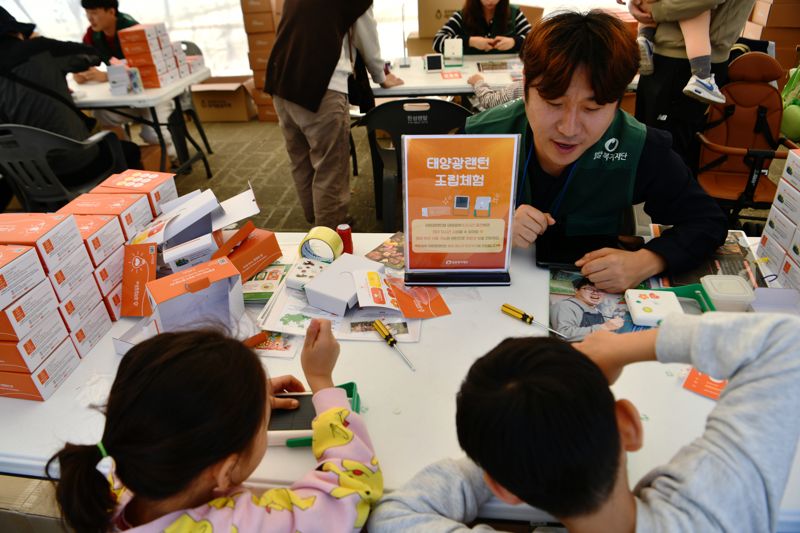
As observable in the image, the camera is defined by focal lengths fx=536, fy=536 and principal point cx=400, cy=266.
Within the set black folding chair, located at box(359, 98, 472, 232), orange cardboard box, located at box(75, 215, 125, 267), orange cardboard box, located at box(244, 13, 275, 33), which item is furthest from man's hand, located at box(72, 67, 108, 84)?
orange cardboard box, located at box(75, 215, 125, 267)

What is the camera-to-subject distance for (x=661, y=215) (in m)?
1.55

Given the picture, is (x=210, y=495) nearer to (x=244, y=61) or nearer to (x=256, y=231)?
(x=256, y=231)

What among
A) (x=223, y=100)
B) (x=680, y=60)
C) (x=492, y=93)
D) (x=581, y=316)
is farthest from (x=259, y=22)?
(x=581, y=316)

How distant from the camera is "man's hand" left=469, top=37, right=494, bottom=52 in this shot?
3.83 meters

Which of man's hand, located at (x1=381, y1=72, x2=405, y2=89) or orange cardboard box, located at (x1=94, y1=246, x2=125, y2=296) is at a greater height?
orange cardboard box, located at (x1=94, y1=246, x2=125, y2=296)

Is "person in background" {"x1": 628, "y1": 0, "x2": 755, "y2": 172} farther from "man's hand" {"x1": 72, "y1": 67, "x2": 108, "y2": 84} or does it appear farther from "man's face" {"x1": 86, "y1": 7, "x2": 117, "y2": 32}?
"man's face" {"x1": 86, "y1": 7, "x2": 117, "y2": 32}

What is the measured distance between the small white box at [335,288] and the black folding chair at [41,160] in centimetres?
214

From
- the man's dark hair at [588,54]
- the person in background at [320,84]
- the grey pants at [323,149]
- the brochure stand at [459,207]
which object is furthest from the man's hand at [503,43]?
the brochure stand at [459,207]

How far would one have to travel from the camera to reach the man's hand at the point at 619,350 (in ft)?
3.01

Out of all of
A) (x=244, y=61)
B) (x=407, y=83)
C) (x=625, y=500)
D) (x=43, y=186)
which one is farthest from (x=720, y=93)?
(x=244, y=61)

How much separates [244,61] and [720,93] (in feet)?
15.7

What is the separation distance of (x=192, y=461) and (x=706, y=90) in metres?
2.73

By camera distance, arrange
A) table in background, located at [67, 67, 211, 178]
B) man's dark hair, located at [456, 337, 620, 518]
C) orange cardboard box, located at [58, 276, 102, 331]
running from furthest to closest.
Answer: table in background, located at [67, 67, 211, 178], orange cardboard box, located at [58, 276, 102, 331], man's dark hair, located at [456, 337, 620, 518]

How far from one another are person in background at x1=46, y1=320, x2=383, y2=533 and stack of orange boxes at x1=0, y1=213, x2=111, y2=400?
0.35m
